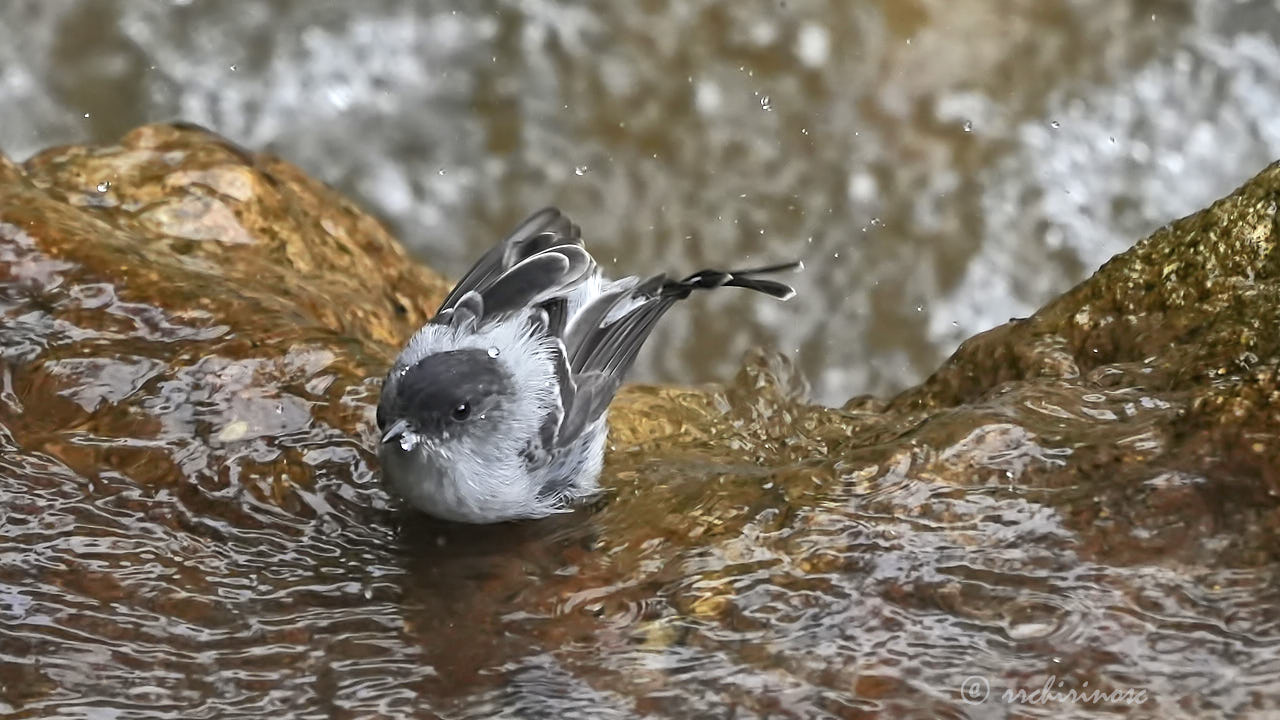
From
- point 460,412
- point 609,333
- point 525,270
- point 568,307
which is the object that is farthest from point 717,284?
point 460,412

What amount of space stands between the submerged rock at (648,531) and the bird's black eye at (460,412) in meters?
0.35

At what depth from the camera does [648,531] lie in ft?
12.5

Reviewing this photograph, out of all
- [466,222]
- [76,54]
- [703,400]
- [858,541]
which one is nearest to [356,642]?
[858,541]

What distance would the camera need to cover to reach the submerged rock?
121 inches

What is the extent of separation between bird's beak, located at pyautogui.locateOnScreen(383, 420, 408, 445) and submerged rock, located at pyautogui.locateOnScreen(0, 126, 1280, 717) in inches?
13.2

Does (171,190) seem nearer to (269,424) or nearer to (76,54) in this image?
(269,424)

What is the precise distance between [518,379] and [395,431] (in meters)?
0.62

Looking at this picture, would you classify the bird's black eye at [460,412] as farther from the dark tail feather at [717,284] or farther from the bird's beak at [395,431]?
the dark tail feather at [717,284]

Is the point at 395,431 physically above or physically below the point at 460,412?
below

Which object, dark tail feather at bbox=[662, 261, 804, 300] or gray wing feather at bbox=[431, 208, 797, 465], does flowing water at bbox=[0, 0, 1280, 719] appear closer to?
gray wing feather at bbox=[431, 208, 797, 465]

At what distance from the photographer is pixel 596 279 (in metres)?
5.10

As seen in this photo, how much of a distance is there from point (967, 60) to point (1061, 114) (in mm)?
746

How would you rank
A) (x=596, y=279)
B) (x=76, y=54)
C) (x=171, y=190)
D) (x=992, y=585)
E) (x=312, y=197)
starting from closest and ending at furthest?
1. (x=992, y=585)
2. (x=596, y=279)
3. (x=171, y=190)
4. (x=312, y=197)
5. (x=76, y=54)

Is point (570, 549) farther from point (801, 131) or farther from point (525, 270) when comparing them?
point (801, 131)
